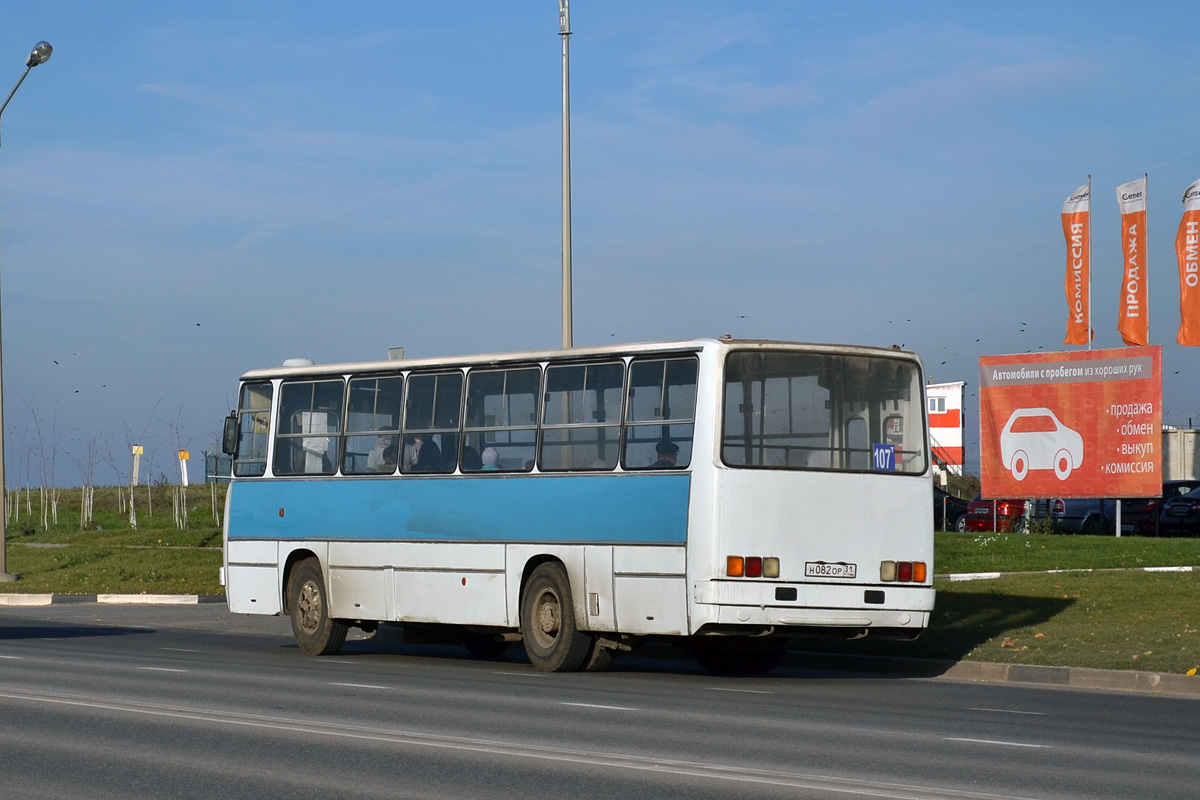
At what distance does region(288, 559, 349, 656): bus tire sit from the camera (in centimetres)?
1911

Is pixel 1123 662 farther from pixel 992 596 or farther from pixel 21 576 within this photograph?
pixel 21 576

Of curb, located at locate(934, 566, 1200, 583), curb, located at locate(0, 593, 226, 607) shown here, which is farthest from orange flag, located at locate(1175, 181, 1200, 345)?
curb, located at locate(0, 593, 226, 607)

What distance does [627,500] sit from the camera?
15984 mm

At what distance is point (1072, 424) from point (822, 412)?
2491cm

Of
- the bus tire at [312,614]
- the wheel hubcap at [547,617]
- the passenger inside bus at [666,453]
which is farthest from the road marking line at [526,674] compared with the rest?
the bus tire at [312,614]

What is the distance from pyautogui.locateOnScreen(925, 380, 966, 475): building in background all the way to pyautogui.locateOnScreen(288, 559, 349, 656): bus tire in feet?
195

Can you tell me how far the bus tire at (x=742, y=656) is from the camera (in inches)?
670

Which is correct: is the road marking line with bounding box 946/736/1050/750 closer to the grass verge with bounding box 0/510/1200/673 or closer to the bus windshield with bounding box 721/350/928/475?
the bus windshield with bounding box 721/350/928/475

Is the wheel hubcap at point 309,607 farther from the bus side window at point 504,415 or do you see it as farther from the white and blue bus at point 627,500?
the bus side window at point 504,415

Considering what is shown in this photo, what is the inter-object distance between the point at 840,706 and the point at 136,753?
5.88 m

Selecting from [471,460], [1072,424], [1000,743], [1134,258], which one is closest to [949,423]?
[1072,424]

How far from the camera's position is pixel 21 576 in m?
35.3

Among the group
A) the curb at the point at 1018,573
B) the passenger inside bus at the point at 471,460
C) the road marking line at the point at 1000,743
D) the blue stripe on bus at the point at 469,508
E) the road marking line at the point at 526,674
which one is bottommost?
the road marking line at the point at 526,674

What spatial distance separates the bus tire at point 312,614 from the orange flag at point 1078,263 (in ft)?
79.0
